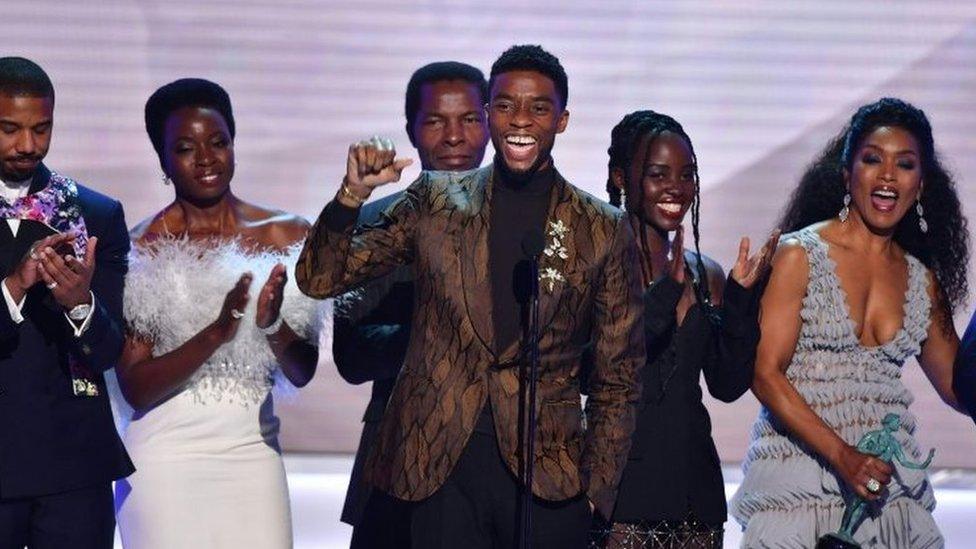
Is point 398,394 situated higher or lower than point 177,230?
lower

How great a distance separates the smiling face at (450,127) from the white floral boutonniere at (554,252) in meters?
1.01

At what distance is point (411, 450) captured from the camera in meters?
3.59

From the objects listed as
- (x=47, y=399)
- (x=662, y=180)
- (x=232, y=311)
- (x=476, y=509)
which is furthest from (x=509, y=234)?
(x=47, y=399)

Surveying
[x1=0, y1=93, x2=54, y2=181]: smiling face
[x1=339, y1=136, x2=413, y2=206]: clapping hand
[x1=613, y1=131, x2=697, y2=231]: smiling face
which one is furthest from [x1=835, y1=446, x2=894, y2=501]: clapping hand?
[x1=0, y1=93, x2=54, y2=181]: smiling face

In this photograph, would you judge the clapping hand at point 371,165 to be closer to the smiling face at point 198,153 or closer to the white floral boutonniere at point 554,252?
the white floral boutonniere at point 554,252

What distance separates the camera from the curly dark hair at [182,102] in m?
4.70

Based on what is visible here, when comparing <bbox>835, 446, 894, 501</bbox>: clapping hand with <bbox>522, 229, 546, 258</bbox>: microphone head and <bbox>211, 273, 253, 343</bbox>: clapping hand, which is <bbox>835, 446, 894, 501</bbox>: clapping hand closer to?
<bbox>522, 229, 546, 258</bbox>: microphone head

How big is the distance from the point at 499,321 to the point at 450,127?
1235 mm

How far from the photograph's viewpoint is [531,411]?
348cm

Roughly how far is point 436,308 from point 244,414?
1.12 meters

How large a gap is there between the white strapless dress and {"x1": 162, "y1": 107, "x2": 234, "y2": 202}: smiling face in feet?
0.52

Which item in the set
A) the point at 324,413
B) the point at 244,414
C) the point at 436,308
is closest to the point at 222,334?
the point at 244,414

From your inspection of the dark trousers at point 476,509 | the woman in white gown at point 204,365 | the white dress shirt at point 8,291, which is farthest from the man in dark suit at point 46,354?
the dark trousers at point 476,509

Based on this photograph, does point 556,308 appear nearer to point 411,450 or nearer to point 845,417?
point 411,450
